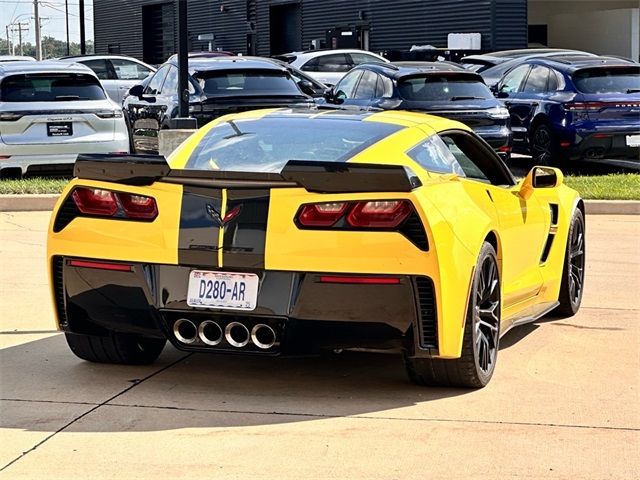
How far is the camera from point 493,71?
71.8ft

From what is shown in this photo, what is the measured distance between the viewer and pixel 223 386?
20.3 feet

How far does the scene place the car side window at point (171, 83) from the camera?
57.6ft

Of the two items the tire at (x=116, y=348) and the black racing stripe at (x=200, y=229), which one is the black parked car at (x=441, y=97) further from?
the black racing stripe at (x=200, y=229)

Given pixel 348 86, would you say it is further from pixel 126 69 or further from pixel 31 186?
pixel 126 69

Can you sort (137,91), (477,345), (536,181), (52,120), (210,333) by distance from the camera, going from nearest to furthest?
(210,333) < (477,345) < (536,181) < (52,120) < (137,91)

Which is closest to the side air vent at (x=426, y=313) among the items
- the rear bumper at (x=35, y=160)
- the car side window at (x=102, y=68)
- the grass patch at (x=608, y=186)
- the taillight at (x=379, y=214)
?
the taillight at (x=379, y=214)

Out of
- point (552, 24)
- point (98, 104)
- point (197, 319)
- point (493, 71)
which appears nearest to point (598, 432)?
point (197, 319)

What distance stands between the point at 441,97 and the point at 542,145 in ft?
6.14

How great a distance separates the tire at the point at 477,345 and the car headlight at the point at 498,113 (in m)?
10.8

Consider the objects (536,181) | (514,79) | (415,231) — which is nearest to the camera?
(415,231)

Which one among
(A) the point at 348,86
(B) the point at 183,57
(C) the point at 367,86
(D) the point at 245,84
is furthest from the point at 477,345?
(A) the point at 348,86

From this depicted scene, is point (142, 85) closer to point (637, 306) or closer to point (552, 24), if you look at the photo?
point (637, 306)

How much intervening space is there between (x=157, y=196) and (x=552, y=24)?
3849cm

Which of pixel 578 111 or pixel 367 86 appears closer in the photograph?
pixel 578 111
